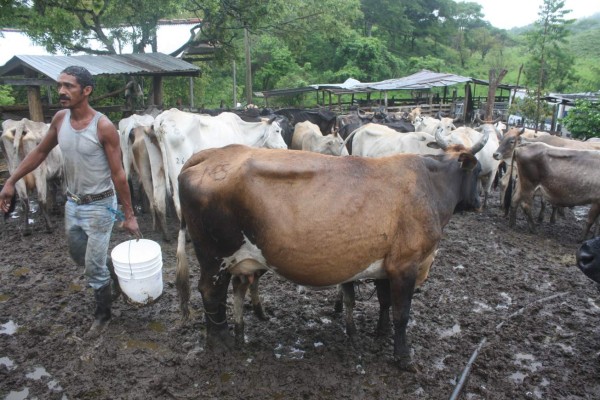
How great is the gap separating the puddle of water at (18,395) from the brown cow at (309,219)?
1.47 meters

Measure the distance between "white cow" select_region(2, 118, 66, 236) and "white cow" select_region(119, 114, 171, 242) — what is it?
1139mm

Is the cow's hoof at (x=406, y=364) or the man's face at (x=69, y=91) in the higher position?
the man's face at (x=69, y=91)

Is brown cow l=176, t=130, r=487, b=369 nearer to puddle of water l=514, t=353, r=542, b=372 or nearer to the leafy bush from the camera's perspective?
puddle of water l=514, t=353, r=542, b=372

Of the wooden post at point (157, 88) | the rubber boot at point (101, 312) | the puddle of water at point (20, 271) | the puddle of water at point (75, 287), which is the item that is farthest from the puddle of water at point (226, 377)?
the wooden post at point (157, 88)

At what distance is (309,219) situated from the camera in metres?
3.53

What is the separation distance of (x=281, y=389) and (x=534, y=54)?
3744 centimetres

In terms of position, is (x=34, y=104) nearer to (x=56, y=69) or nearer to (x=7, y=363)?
(x=56, y=69)

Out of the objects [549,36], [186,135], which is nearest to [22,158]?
[186,135]

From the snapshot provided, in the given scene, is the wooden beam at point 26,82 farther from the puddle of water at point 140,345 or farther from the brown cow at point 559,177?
the brown cow at point 559,177

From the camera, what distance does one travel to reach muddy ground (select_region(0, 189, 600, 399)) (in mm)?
3654

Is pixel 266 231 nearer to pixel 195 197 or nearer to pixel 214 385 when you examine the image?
pixel 195 197

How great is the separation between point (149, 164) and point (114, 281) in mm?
3289

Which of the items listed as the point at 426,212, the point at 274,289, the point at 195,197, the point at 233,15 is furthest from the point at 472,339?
the point at 233,15

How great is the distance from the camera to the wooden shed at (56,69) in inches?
392
